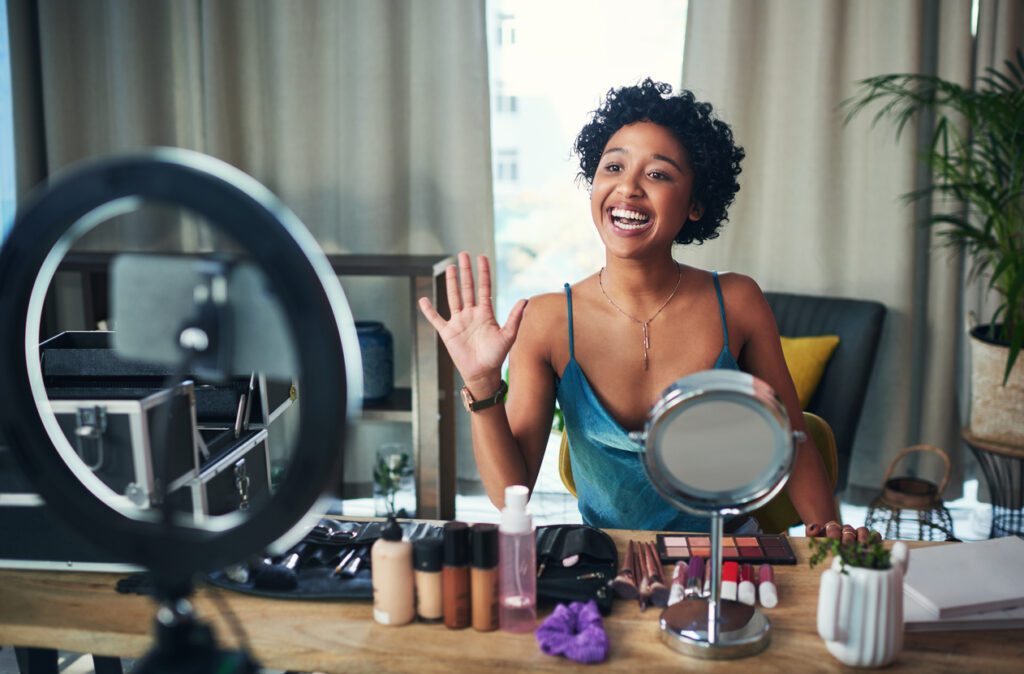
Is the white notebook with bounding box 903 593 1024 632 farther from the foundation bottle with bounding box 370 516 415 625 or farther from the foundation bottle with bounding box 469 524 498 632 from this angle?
the foundation bottle with bounding box 370 516 415 625

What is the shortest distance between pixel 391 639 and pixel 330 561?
23 centimetres

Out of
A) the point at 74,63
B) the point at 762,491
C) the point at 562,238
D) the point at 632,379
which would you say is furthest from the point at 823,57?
the point at 74,63

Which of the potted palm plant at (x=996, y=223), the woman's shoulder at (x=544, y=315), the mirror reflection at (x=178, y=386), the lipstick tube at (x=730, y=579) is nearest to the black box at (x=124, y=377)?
the mirror reflection at (x=178, y=386)

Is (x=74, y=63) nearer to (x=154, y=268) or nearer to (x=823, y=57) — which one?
(x=823, y=57)

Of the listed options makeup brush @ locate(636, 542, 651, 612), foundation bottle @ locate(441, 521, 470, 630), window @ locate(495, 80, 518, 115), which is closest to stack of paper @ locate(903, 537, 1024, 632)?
makeup brush @ locate(636, 542, 651, 612)

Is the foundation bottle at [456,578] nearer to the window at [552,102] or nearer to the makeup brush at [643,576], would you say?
the makeup brush at [643,576]

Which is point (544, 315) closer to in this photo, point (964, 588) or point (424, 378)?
point (964, 588)

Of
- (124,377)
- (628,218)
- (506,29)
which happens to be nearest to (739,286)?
(628,218)

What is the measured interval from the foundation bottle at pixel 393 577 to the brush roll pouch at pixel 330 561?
67 mm

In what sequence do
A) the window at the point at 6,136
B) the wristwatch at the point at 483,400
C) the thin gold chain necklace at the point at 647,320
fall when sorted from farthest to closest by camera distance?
the window at the point at 6,136 < the thin gold chain necklace at the point at 647,320 < the wristwatch at the point at 483,400

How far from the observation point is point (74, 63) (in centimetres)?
367

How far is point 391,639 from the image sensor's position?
3.85 ft

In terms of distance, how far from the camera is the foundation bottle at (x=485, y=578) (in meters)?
1.16

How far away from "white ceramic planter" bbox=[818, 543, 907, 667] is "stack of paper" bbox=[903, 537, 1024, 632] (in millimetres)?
116
